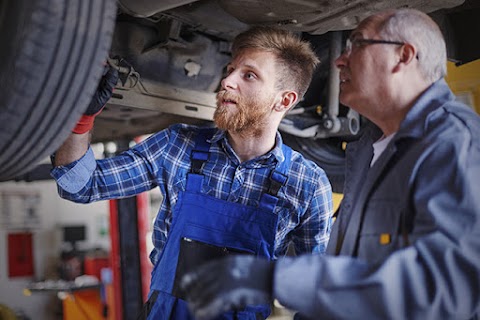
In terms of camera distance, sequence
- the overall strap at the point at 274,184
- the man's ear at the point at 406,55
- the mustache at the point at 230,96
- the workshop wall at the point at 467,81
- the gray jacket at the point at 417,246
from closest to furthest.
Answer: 1. the gray jacket at the point at 417,246
2. the man's ear at the point at 406,55
3. the overall strap at the point at 274,184
4. the mustache at the point at 230,96
5. the workshop wall at the point at 467,81

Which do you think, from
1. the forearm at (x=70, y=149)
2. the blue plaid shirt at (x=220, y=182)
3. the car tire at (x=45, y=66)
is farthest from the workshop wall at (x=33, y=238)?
the car tire at (x=45, y=66)

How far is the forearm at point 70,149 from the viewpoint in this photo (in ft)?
4.34

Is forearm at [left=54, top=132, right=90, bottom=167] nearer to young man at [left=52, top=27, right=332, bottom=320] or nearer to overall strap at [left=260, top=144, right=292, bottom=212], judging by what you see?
young man at [left=52, top=27, right=332, bottom=320]

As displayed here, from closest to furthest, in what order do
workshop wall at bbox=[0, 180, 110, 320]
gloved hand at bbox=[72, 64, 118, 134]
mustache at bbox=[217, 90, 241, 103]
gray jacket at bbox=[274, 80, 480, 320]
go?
1. gray jacket at bbox=[274, 80, 480, 320]
2. gloved hand at bbox=[72, 64, 118, 134]
3. mustache at bbox=[217, 90, 241, 103]
4. workshop wall at bbox=[0, 180, 110, 320]

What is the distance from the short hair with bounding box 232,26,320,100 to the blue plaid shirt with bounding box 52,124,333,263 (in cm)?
22

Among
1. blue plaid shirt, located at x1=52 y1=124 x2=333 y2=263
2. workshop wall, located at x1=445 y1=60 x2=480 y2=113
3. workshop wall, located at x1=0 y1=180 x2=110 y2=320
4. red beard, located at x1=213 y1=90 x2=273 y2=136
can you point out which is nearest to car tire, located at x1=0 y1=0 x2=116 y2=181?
blue plaid shirt, located at x1=52 y1=124 x2=333 y2=263

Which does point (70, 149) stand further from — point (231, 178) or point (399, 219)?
point (399, 219)

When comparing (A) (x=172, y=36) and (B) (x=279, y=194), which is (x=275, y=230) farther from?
(A) (x=172, y=36)

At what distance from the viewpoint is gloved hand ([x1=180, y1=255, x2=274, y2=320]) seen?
2.66ft

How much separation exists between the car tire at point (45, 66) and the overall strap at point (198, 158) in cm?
49

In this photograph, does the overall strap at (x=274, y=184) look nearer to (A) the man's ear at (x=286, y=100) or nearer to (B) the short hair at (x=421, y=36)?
(A) the man's ear at (x=286, y=100)

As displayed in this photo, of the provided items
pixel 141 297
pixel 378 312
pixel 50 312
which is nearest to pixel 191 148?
pixel 378 312

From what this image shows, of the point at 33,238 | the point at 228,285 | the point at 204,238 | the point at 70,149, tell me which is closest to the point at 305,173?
the point at 204,238

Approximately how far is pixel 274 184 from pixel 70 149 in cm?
53
